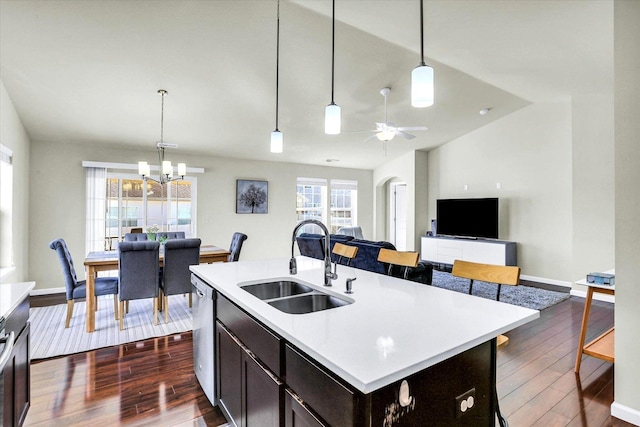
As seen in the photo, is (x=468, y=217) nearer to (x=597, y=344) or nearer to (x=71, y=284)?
(x=597, y=344)

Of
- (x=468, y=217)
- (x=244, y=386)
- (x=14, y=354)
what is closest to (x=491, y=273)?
(x=244, y=386)

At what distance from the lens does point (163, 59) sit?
3.45 meters

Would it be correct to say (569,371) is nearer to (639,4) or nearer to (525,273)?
(639,4)

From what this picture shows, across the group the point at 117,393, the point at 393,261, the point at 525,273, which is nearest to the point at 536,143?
the point at 525,273

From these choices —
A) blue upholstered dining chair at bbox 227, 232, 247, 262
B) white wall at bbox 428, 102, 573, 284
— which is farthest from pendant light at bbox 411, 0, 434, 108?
white wall at bbox 428, 102, 573, 284

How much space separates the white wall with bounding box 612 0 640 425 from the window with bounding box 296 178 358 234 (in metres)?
5.93

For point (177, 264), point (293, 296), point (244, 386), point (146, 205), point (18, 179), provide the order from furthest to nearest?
point (146, 205)
point (18, 179)
point (177, 264)
point (293, 296)
point (244, 386)

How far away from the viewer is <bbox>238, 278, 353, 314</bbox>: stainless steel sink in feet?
5.69

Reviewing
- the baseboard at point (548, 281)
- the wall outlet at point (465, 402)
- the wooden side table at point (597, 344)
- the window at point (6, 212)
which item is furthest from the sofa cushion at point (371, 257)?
the window at point (6, 212)

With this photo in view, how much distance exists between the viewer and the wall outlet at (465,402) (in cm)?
112

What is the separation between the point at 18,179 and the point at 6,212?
62 centimetres

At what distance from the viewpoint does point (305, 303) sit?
181 cm

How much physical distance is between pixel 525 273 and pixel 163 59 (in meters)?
6.67

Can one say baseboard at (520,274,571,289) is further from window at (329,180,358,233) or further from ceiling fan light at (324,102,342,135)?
ceiling fan light at (324,102,342,135)
